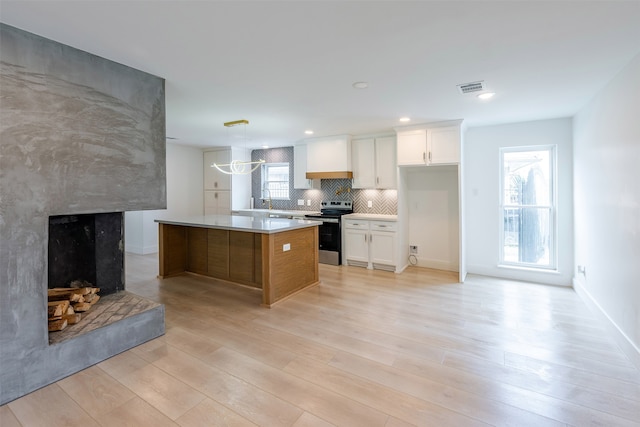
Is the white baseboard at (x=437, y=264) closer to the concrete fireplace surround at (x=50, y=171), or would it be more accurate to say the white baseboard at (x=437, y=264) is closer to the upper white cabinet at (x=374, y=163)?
the upper white cabinet at (x=374, y=163)

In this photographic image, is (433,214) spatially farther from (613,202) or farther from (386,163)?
(613,202)

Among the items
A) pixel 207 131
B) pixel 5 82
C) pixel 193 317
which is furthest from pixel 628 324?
pixel 207 131

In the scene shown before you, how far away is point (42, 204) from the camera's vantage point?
2074 mm

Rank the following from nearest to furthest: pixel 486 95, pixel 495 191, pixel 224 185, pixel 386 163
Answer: pixel 486 95
pixel 495 191
pixel 386 163
pixel 224 185

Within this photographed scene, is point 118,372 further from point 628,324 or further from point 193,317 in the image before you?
point 628,324

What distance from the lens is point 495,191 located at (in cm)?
479

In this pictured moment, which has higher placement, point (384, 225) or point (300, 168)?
point (300, 168)

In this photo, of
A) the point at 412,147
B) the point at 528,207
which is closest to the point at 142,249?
the point at 412,147

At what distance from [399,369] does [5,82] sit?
10.6ft

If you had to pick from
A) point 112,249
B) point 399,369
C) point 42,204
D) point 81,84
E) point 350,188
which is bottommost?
point 399,369

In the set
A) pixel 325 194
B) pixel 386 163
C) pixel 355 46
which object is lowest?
pixel 325 194

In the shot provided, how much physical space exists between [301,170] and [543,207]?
166 inches

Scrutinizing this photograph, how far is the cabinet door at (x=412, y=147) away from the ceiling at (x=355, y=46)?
100cm

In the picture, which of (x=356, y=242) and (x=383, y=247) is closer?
(x=383, y=247)
